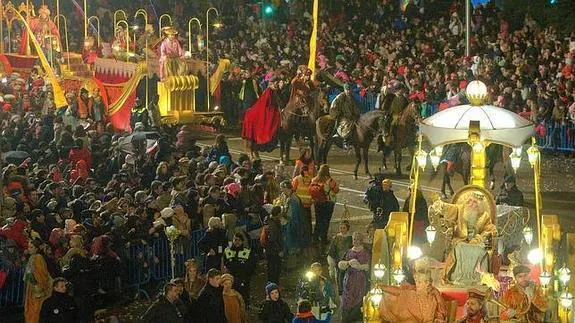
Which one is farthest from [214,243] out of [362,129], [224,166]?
[362,129]

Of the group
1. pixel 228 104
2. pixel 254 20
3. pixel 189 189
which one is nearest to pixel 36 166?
pixel 189 189

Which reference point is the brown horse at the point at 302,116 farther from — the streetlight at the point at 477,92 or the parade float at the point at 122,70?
the streetlight at the point at 477,92

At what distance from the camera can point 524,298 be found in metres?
15.2

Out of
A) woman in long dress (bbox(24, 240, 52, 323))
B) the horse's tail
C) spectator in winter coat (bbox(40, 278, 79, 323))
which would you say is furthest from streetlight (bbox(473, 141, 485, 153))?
the horse's tail

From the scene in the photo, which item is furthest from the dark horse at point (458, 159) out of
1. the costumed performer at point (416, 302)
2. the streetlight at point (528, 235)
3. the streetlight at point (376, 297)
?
the costumed performer at point (416, 302)

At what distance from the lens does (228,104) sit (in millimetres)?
36062

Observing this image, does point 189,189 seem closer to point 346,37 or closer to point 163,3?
point 346,37

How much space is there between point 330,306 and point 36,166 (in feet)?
29.8

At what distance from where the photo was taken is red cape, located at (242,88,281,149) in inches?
1180

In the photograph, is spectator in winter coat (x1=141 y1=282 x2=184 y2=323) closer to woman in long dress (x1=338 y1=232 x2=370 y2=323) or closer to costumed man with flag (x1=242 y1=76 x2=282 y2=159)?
woman in long dress (x1=338 y1=232 x2=370 y2=323)

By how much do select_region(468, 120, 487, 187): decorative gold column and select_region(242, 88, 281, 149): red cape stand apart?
13280mm

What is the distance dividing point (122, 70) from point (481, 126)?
17.9m

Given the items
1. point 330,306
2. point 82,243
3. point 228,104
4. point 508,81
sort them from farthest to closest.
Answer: point 228,104 → point 508,81 → point 82,243 → point 330,306

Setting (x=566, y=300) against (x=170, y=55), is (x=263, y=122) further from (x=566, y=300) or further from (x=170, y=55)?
(x=566, y=300)
